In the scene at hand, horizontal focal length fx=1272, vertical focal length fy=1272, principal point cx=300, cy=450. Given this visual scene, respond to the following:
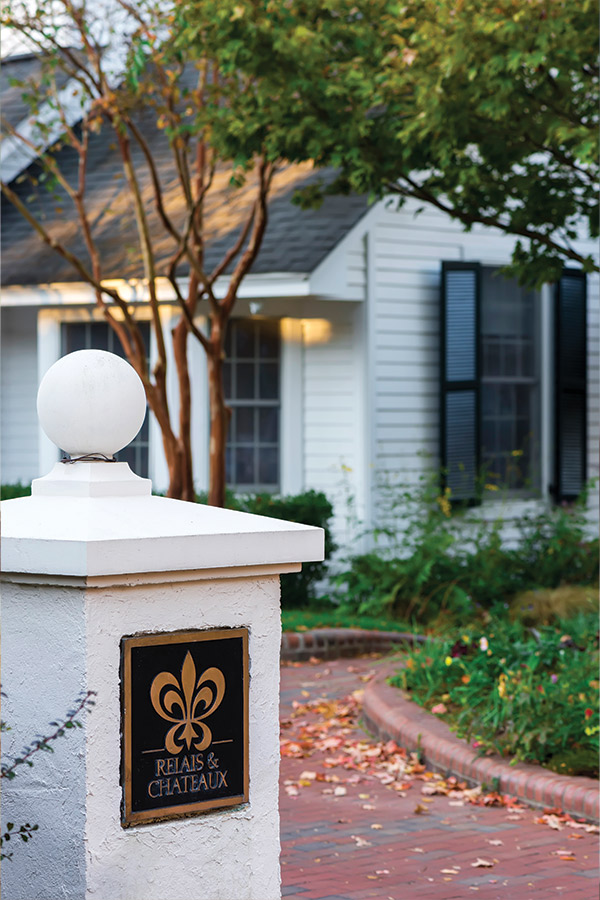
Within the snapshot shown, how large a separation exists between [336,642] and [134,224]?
16.8 feet

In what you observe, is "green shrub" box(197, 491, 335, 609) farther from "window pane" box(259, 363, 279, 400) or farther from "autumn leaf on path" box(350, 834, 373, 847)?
"autumn leaf on path" box(350, 834, 373, 847)

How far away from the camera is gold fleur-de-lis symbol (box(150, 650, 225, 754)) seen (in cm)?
313

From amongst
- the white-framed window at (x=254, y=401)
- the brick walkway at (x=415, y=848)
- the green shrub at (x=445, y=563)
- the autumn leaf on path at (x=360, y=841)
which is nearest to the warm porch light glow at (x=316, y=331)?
the white-framed window at (x=254, y=401)

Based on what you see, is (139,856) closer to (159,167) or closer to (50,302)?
(50,302)

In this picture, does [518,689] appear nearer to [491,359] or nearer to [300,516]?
[300,516]

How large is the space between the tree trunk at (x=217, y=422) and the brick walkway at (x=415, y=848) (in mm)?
4762

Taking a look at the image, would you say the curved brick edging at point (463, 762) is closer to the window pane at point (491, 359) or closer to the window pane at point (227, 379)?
the window pane at point (227, 379)

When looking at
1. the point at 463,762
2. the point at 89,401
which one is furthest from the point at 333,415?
the point at 89,401

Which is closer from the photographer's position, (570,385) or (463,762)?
(463,762)

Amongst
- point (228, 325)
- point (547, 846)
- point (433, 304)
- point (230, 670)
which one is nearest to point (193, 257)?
point (228, 325)

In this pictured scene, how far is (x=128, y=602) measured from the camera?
3.07m

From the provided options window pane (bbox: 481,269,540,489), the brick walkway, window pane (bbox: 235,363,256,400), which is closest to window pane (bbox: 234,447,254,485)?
window pane (bbox: 235,363,256,400)

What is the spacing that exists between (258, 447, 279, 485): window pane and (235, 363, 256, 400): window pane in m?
0.55

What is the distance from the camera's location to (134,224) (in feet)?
41.9
